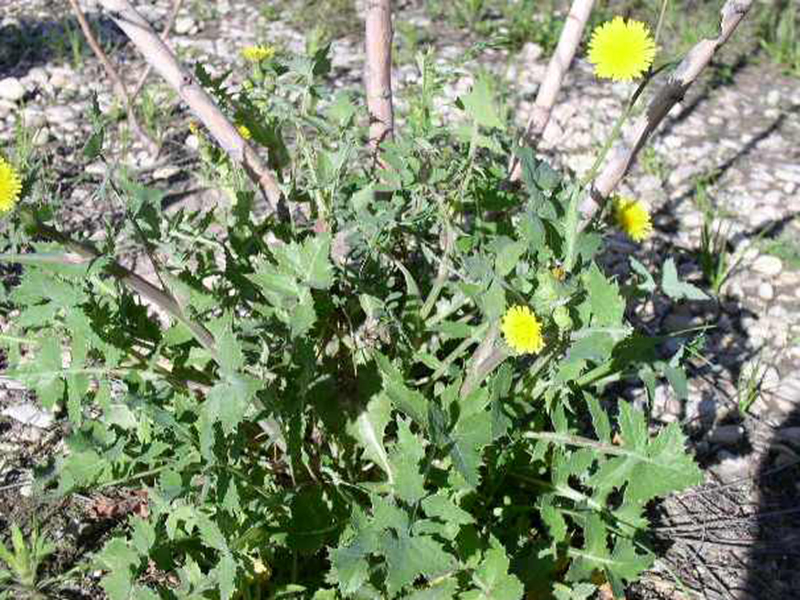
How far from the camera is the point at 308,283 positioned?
5.46 feet

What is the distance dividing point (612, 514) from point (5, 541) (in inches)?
55.7

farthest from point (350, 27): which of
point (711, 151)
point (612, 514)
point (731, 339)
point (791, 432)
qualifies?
point (612, 514)

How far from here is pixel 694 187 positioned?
3441mm

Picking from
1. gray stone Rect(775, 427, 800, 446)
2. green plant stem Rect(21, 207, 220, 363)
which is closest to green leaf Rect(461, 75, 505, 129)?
green plant stem Rect(21, 207, 220, 363)

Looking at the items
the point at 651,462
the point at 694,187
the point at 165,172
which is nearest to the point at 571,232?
the point at 651,462

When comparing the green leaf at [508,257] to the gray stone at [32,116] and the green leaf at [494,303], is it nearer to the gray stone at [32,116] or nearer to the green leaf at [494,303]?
the green leaf at [494,303]

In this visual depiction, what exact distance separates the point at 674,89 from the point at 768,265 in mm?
1535

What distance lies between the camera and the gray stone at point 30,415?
97.0 inches

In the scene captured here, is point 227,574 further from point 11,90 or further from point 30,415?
point 11,90

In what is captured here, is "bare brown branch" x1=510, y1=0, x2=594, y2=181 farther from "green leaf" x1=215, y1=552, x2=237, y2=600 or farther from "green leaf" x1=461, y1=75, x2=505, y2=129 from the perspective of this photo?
"green leaf" x1=215, y1=552, x2=237, y2=600

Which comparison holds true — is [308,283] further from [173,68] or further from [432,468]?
[173,68]

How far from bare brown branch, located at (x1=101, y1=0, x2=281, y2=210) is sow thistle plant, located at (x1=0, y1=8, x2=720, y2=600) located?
1.9 inches

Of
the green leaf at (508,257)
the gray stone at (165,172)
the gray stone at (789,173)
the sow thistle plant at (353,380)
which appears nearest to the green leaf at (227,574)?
the sow thistle plant at (353,380)

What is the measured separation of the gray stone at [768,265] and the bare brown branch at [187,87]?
1.78m
